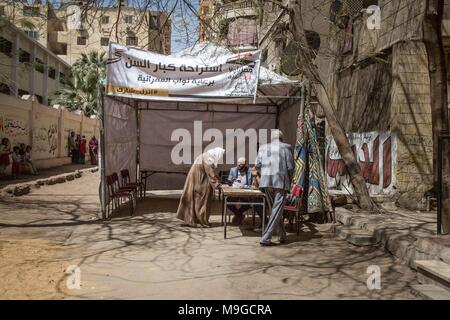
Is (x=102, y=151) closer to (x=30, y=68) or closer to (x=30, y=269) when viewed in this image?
(x=30, y=269)

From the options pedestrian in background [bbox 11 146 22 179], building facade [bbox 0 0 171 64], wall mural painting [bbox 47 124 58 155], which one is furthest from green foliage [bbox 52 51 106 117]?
building facade [bbox 0 0 171 64]

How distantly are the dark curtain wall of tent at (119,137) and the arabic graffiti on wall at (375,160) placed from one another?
213 inches

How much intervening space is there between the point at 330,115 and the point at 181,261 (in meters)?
4.50

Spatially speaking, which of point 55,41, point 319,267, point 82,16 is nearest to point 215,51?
point 82,16

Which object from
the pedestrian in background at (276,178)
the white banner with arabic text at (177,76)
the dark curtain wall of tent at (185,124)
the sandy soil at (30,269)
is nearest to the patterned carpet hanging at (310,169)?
the white banner with arabic text at (177,76)

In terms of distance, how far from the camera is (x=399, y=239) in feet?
21.1

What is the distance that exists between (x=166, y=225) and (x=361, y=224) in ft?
11.5

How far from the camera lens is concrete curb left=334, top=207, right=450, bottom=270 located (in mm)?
5535

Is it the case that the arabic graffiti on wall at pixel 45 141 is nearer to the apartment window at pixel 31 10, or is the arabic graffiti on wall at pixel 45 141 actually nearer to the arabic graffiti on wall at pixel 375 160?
the apartment window at pixel 31 10

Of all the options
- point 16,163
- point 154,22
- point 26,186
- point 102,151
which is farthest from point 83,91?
point 102,151

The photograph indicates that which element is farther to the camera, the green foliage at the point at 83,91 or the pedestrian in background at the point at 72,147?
the green foliage at the point at 83,91

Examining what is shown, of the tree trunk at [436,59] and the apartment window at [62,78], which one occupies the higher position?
the apartment window at [62,78]

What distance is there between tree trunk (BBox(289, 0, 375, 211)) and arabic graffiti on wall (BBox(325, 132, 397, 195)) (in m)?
1.58

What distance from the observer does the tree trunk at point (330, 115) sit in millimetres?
8820
